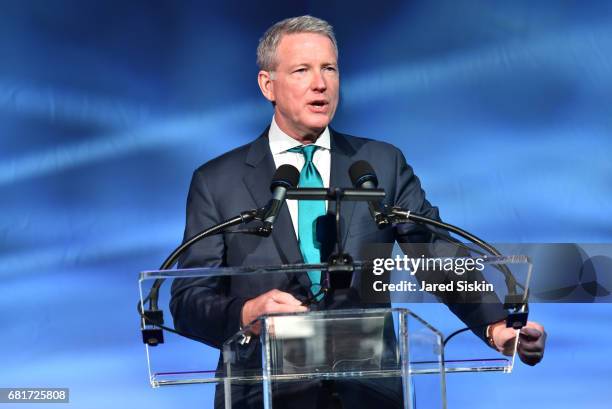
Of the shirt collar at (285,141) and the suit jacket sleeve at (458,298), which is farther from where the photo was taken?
the shirt collar at (285,141)

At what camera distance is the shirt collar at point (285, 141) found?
2984 mm

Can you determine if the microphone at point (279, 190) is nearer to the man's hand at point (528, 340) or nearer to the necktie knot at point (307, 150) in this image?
the man's hand at point (528, 340)

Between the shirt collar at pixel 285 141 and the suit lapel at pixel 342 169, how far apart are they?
22mm

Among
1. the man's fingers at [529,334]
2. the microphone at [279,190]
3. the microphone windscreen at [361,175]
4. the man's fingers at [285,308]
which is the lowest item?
the man's fingers at [529,334]

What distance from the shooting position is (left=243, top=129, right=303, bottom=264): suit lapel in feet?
8.83

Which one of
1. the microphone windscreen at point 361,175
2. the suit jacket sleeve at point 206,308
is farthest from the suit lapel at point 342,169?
the suit jacket sleeve at point 206,308

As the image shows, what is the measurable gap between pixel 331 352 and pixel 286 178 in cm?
45

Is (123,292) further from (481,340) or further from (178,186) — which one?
(481,340)

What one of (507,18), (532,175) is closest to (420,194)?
(532,175)

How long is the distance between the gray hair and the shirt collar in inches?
8.8

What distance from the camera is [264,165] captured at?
295 cm

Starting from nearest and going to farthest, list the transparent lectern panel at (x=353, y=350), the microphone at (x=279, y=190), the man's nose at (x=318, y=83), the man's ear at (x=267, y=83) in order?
the transparent lectern panel at (x=353, y=350), the microphone at (x=279, y=190), the man's nose at (x=318, y=83), the man's ear at (x=267, y=83)

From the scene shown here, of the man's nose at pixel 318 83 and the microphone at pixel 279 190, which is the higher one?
the man's nose at pixel 318 83

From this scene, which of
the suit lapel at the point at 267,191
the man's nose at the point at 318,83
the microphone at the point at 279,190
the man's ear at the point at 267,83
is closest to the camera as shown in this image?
the microphone at the point at 279,190
